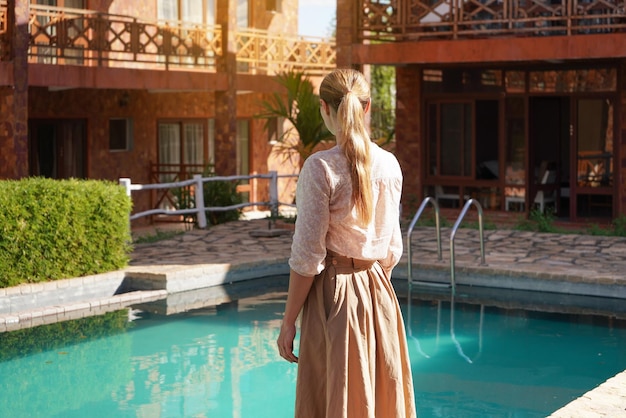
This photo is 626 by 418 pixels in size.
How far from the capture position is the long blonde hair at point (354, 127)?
4320 millimetres

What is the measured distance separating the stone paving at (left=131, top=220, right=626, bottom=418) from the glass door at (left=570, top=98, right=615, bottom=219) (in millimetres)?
2521

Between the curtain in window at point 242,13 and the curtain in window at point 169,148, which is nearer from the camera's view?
the curtain in window at point 169,148

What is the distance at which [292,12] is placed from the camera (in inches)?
1027

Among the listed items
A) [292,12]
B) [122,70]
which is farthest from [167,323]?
[292,12]

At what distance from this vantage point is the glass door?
58.9ft

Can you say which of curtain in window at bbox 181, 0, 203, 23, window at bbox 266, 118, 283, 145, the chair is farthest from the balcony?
the chair

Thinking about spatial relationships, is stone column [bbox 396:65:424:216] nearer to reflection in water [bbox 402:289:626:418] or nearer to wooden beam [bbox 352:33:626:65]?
wooden beam [bbox 352:33:626:65]

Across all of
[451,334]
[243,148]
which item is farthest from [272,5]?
[451,334]

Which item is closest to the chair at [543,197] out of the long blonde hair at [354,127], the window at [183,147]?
the window at [183,147]

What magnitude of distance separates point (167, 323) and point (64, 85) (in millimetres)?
7650

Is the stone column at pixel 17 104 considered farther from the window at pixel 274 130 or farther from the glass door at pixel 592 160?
the window at pixel 274 130

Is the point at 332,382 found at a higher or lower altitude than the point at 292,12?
lower

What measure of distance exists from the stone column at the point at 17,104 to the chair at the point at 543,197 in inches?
331

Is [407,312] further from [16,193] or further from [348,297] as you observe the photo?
[348,297]
